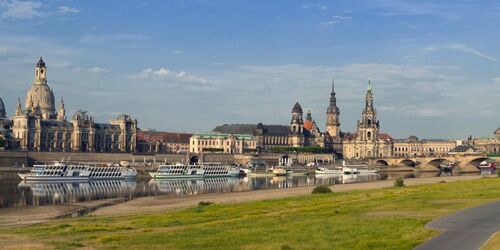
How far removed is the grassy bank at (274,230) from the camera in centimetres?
2448

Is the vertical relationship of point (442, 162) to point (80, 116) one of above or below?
below

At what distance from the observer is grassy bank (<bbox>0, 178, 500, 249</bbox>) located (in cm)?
2448

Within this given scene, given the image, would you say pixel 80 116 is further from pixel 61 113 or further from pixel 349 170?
pixel 349 170

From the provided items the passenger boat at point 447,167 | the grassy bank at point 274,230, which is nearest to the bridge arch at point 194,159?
the passenger boat at point 447,167

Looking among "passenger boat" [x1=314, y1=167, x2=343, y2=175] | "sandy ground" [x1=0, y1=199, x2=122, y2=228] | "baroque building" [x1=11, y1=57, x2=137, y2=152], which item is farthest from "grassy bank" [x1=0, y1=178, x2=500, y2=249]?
"baroque building" [x1=11, y1=57, x2=137, y2=152]

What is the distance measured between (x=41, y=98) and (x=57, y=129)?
25.1 meters

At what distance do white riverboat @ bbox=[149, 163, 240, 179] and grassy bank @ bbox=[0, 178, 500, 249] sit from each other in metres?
73.4

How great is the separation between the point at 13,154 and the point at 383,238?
111m

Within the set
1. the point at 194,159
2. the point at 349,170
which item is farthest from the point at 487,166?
the point at 194,159

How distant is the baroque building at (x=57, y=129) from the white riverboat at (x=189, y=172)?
4166cm

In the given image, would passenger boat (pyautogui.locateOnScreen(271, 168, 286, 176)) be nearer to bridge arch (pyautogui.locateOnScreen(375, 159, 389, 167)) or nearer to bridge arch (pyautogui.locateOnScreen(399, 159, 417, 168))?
bridge arch (pyautogui.locateOnScreen(399, 159, 417, 168))

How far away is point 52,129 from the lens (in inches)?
6353

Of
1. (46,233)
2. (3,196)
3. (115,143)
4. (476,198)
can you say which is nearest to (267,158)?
(115,143)

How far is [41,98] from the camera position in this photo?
184000mm
